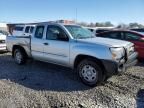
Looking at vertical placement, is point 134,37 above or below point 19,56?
above

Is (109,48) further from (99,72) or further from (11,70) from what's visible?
(11,70)

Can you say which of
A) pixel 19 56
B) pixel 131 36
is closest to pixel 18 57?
pixel 19 56

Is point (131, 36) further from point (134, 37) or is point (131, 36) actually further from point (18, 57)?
point (18, 57)

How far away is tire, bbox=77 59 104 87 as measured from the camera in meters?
5.92

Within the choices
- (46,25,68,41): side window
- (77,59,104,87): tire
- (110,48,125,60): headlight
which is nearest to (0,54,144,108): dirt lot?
(77,59,104,87): tire

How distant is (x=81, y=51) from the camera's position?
241 inches

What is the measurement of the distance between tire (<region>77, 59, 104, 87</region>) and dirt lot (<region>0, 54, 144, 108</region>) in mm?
203

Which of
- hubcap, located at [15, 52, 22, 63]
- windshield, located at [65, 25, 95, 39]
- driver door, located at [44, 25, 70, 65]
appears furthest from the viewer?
hubcap, located at [15, 52, 22, 63]

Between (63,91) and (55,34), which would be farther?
(55,34)

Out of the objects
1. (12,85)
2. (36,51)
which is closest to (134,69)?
(36,51)

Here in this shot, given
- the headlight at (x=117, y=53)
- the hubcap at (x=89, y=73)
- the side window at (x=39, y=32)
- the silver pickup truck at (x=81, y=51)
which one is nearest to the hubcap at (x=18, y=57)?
the silver pickup truck at (x=81, y=51)

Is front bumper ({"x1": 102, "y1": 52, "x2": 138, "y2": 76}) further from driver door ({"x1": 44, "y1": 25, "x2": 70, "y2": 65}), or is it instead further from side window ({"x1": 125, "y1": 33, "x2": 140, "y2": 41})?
side window ({"x1": 125, "y1": 33, "x2": 140, "y2": 41})

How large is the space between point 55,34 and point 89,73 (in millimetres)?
1829

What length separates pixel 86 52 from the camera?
6.01 meters
